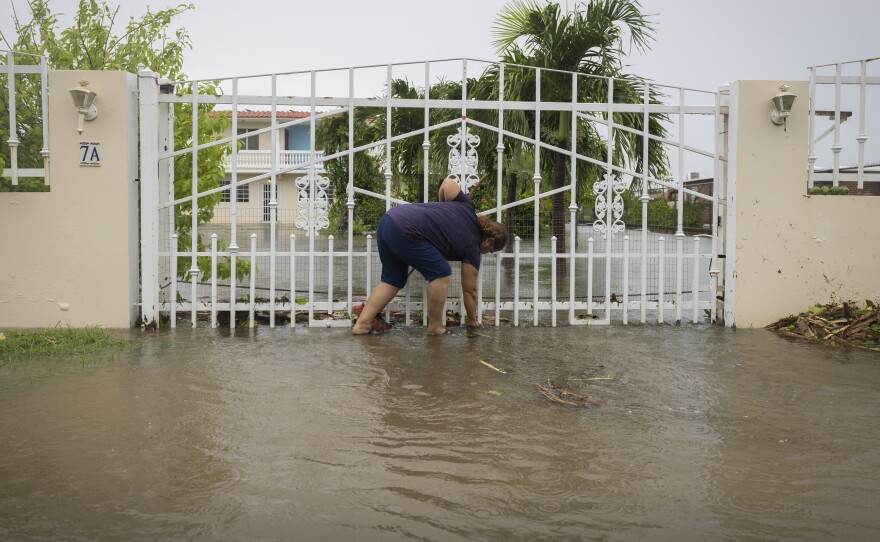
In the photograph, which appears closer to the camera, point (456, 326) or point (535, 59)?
point (456, 326)

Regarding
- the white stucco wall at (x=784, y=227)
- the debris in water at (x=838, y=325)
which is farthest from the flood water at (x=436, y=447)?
the white stucco wall at (x=784, y=227)

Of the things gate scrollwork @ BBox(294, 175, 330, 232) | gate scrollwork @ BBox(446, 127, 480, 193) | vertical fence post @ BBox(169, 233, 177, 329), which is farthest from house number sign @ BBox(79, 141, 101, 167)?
gate scrollwork @ BBox(446, 127, 480, 193)

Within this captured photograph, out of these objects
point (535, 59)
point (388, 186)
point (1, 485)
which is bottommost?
point (1, 485)

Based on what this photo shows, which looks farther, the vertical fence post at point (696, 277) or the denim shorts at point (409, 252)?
the vertical fence post at point (696, 277)

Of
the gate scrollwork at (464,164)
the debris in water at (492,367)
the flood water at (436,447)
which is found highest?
the gate scrollwork at (464,164)

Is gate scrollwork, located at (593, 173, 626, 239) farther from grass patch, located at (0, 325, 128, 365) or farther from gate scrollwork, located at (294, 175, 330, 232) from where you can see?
grass patch, located at (0, 325, 128, 365)

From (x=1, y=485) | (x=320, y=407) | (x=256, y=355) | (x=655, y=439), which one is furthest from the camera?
(x=256, y=355)

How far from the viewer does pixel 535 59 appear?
13.3m

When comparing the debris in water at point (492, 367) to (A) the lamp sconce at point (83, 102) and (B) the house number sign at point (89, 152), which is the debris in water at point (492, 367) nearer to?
(B) the house number sign at point (89, 152)

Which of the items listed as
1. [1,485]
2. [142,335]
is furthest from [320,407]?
[142,335]

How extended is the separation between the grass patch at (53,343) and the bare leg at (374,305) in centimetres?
211

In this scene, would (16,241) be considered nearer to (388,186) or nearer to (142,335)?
(142,335)

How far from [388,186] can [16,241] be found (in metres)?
3.64

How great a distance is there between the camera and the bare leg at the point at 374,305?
7.45 metres
